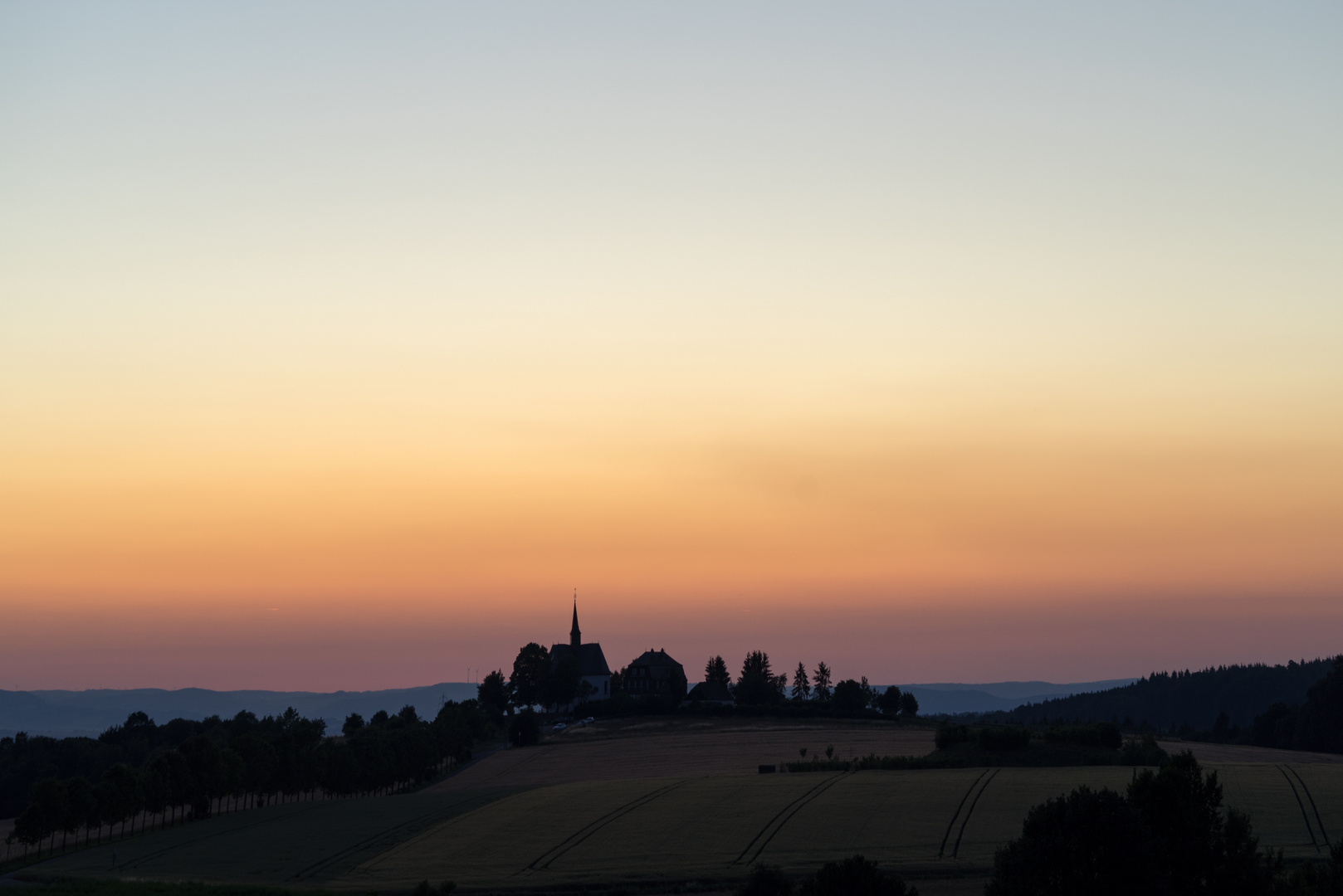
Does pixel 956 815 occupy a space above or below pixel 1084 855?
below

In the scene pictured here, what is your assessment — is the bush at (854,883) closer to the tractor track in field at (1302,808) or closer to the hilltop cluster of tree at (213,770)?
the tractor track in field at (1302,808)

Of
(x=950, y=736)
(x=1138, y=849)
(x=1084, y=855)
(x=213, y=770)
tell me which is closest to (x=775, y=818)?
(x=1084, y=855)

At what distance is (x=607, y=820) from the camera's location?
7356 cm

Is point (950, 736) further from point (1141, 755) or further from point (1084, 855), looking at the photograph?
point (1084, 855)

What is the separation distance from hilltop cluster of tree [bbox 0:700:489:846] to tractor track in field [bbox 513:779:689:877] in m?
46.7

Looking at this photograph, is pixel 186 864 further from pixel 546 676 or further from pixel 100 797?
pixel 546 676

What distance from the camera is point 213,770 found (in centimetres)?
10781

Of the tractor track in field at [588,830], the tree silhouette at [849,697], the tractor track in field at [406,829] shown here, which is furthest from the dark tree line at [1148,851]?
the tree silhouette at [849,697]

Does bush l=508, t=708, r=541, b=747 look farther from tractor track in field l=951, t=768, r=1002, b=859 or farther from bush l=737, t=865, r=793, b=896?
bush l=737, t=865, r=793, b=896

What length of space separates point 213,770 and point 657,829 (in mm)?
58960

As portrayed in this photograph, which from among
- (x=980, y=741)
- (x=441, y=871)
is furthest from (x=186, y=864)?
(x=980, y=741)

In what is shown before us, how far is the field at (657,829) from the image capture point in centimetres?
5853

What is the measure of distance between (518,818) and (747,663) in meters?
117

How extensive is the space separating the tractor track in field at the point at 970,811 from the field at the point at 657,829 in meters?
0.15
